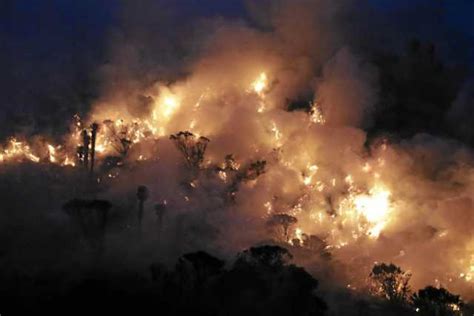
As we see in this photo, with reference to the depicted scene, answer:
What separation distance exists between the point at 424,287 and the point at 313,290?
20.8 m

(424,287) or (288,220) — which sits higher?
(288,220)

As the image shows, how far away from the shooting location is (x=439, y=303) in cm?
11025

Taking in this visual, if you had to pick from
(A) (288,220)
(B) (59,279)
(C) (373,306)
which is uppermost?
(A) (288,220)

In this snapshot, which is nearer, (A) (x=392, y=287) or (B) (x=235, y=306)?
(B) (x=235, y=306)

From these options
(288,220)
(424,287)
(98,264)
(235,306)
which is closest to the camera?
(235,306)

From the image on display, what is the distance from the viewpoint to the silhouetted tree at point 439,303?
109 meters

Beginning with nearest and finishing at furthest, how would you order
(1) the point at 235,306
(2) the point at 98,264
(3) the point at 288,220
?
(1) the point at 235,306 → (2) the point at 98,264 → (3) the point at 288,220

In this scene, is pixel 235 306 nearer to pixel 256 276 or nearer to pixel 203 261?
pixel 256 276

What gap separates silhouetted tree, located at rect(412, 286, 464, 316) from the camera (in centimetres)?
10947

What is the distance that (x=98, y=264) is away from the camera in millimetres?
130125

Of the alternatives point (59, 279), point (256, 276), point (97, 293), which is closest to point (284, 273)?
point (256, 276)

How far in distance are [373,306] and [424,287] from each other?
10.8 metres

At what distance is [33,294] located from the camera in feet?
374

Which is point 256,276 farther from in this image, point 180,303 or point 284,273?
point 180,303
